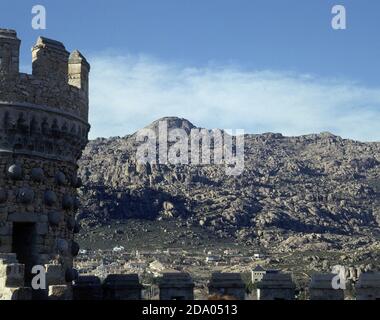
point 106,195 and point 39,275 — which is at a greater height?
point 106,195

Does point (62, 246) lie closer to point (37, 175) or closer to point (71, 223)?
point (71, 223)

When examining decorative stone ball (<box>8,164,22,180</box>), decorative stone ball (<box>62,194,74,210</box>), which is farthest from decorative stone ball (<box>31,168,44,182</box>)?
decorative stone ball (<box>62,194,74,210</box>)

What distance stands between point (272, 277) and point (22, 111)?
21.3 feet

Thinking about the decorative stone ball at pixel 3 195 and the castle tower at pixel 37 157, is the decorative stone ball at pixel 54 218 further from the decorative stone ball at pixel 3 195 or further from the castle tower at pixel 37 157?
the decorative stone ball at pixel 3 195

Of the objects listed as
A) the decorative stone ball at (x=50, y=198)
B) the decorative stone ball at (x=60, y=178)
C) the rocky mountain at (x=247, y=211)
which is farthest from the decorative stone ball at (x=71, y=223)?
the rocky mountain at (x=247, y=211)

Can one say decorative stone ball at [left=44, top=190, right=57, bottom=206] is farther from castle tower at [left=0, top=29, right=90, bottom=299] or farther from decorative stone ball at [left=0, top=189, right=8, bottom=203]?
decorative stone ball at [left=0, top=189, right=8, bottom=203]

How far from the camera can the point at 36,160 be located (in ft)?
51.8

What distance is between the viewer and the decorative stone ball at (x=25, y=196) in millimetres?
15234

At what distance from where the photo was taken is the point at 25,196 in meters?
15.2

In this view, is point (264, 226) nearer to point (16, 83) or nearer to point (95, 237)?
point (95, 237)

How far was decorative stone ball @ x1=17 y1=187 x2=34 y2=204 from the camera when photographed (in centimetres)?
1523

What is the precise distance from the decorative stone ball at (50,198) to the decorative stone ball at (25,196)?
42cm

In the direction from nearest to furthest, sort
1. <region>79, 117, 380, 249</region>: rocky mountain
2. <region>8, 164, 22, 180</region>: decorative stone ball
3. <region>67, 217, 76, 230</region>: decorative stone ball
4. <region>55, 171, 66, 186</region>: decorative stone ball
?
<region>8, 164, 22, 180</region>: decorative stone ball, <region>55, 171, 66, 186</region>: decorative stone ball, <region>67, 217, 76, 230</region>: decorative stone ball, <region>79, 117, 380, 249</region>: rocky mountain

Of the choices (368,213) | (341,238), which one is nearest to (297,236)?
(341,238)
